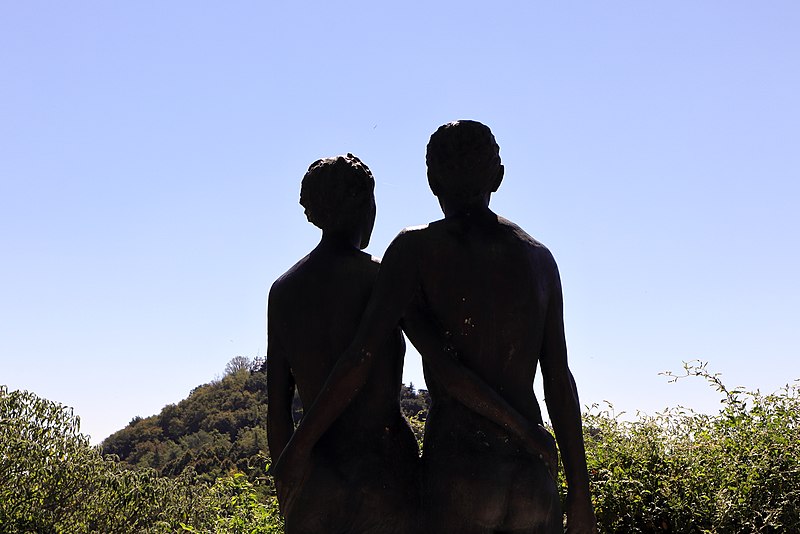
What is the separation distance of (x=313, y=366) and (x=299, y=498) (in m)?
0.55

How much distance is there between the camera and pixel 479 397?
386 cm

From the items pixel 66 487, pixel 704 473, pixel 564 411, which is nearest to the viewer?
pixel 564 411

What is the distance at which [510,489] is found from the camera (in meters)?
3.79

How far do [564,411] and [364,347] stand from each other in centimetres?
88

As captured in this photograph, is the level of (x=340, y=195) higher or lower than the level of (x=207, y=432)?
Result: lower

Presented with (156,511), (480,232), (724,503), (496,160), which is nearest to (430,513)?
(480,232)

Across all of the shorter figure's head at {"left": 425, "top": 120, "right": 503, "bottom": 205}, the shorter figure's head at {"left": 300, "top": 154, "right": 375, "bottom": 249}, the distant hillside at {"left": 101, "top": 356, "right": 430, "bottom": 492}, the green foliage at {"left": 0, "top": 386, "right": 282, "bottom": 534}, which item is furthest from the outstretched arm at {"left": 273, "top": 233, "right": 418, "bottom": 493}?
the distant hillside at {"left": 101, "top": 356, "right": 430, "bottom": 492}

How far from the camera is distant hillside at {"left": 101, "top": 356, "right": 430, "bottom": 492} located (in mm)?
22219

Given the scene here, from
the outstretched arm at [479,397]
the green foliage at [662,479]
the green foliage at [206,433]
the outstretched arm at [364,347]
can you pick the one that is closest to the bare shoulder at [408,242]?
the outstretched arm at [364,347]

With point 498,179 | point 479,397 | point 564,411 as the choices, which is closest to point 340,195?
point 498,179

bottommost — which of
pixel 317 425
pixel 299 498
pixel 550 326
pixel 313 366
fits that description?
pixel 299 498

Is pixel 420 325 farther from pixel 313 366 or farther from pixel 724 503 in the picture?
pixel 724 503

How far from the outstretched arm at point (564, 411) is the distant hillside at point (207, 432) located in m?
11.5

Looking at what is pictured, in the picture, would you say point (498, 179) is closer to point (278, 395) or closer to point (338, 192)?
point (338, 192)
